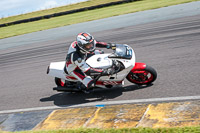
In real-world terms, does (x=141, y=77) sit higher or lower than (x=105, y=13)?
lower

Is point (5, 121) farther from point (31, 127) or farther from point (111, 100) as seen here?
point (111, 100)

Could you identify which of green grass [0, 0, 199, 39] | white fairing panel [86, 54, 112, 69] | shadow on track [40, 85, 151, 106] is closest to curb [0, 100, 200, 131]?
shadow on track [40, 85, 151, 106]

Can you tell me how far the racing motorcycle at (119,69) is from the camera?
6.55 meters

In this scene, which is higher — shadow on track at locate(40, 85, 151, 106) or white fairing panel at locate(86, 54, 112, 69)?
white fairing panel at locate(86, 54, 112, 69)

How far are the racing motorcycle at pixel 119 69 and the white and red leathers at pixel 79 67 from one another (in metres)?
0.16

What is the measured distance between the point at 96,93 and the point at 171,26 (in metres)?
7.26

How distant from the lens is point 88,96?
284 inches

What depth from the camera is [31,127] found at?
5820 millimetres

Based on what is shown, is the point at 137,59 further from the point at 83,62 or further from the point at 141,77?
the point at 83,62

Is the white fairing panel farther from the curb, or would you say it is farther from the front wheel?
the curb

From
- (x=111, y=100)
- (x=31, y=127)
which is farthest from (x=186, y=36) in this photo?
(x=31, y=127)

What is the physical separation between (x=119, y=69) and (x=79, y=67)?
3.20 ft

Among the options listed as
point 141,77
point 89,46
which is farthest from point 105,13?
point 89,46

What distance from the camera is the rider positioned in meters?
6.52
